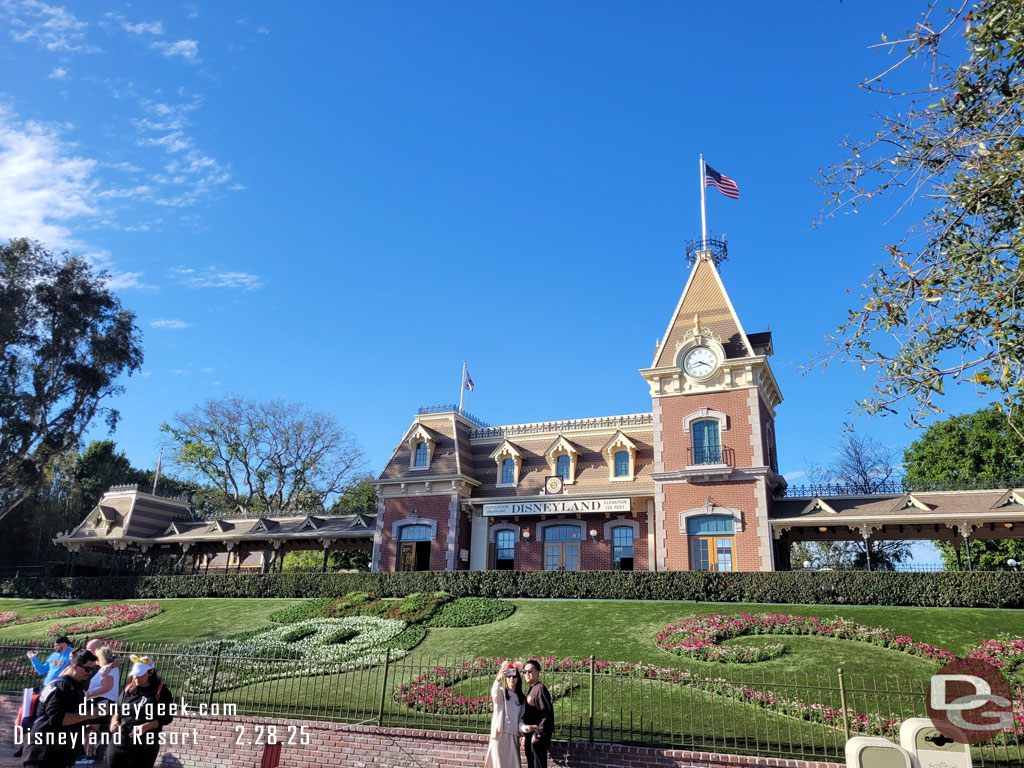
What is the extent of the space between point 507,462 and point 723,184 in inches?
604

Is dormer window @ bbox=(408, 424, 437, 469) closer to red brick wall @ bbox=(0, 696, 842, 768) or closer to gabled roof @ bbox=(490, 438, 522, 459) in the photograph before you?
gabled roof @ bbox=(490, 438, 522, 459)

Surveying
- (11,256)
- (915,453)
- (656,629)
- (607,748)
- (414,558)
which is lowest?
(607,748)

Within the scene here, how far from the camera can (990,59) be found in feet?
28.7

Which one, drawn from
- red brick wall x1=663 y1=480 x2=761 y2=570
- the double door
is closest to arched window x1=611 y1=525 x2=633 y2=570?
the double door

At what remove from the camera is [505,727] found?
9867 millimetres

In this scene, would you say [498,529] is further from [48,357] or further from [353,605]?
[48,357]

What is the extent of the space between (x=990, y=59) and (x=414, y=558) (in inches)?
1090

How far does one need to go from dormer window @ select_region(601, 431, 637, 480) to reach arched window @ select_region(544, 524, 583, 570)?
2.81 metres

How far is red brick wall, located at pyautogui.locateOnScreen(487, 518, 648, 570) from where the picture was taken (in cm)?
2900

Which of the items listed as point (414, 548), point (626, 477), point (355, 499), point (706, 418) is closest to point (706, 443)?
point (706, 418)

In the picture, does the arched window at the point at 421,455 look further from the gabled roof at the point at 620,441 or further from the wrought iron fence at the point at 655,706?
the wrought iron fence at the point at 655,706

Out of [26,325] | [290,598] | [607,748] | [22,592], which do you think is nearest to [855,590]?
[607,748]

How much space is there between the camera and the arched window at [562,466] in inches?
1248

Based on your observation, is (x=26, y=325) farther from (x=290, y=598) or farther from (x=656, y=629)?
(x=656, y=629)
